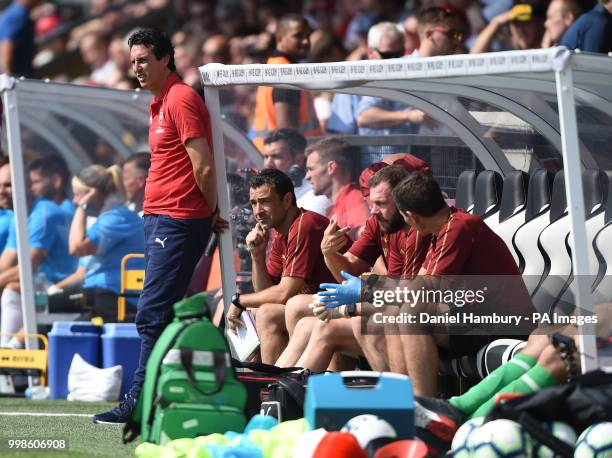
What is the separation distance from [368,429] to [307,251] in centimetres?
266

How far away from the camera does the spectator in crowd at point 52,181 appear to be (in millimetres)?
10977

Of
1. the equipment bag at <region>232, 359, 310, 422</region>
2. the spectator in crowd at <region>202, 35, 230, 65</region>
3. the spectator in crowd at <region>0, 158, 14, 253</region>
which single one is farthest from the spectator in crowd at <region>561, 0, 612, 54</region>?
the spectator in crowd at <region>202, 35, 230, 65</region>

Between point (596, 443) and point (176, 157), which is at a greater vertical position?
point (176, 157)

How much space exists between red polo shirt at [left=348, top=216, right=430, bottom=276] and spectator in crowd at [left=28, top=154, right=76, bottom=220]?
3.79 m

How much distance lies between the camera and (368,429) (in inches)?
224

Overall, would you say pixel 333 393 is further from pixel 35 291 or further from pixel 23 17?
pixel 23 17

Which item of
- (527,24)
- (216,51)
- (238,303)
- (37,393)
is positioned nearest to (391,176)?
(238,303)

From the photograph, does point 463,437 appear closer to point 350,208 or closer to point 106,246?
point 350,208

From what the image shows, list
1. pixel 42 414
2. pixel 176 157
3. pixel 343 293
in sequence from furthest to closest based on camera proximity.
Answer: pixel 42 414 → pixel 176 157 → pixel 343 293

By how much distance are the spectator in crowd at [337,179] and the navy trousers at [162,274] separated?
42.0 inches

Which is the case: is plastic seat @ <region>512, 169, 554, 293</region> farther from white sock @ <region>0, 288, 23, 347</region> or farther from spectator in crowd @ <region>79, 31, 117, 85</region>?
spectator in crowd @ <region>79, 31, 117, 85</region>

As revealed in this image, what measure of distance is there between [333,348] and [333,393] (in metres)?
1.60

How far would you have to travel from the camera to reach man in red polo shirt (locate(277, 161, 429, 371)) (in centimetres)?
747

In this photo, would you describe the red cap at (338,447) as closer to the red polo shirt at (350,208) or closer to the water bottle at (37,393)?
the red polo shirt at (350,208)
